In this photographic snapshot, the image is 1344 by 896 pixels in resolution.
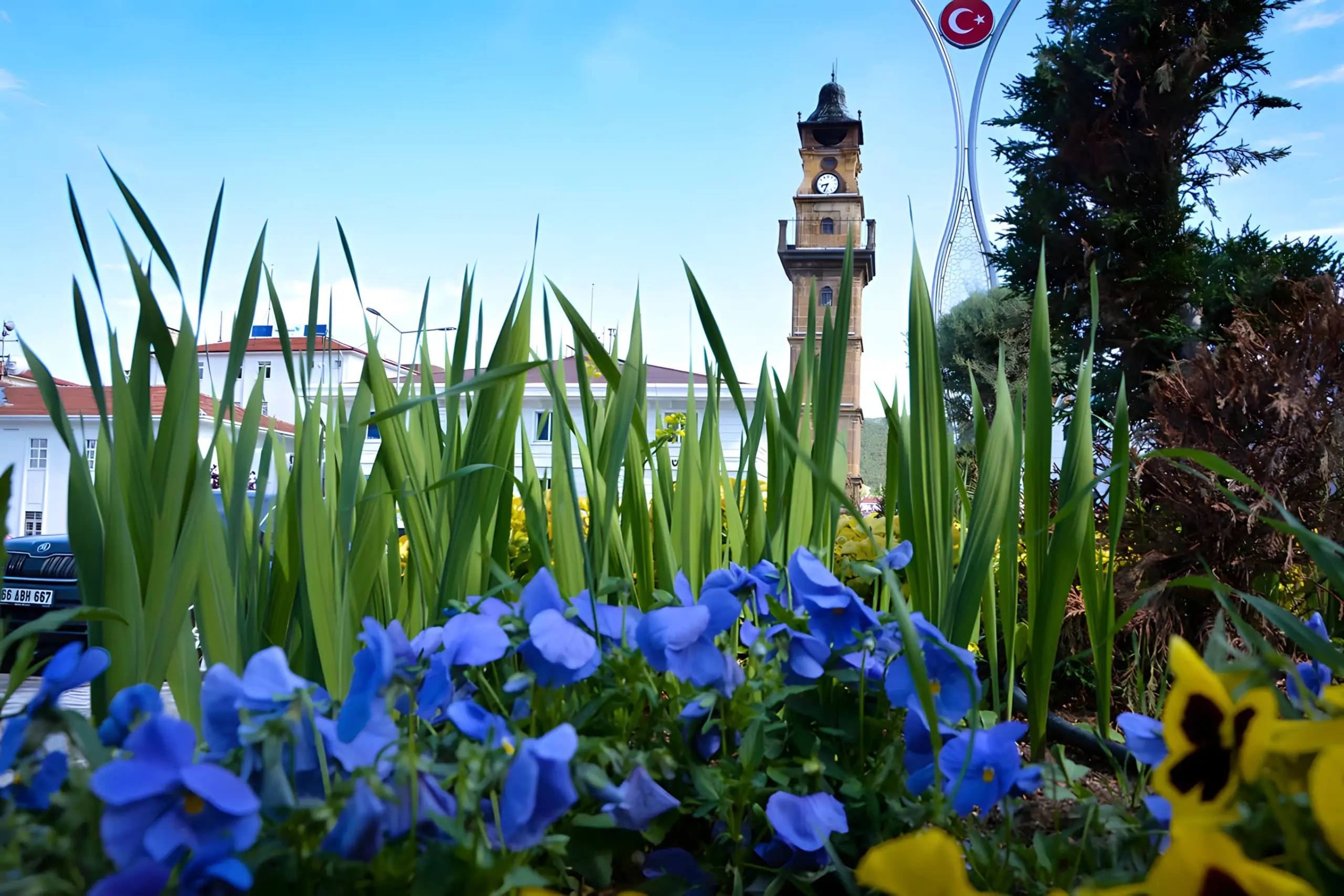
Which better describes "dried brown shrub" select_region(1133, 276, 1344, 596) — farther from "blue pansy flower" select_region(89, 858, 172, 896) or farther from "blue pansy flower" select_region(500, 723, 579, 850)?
"blue pansy flower" select_region(89, 858, 172, 896)

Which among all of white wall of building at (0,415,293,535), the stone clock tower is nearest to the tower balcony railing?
the stone clock tower

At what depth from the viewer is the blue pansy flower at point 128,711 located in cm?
54

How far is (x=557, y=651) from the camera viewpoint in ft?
2.15

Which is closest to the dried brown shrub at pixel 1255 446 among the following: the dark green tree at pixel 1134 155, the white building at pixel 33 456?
the dark green tree at pixel 1134 155

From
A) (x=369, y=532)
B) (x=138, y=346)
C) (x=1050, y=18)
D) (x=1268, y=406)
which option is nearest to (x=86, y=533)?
(x=138, y=346)

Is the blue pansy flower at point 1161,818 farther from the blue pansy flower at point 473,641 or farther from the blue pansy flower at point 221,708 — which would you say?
the blue pansy flower at point 221,708

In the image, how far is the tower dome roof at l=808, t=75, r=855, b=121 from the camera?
5269 centimetres

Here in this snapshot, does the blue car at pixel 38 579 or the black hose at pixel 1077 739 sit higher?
the black hose at pixel 1077 739

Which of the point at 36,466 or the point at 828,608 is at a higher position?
the point at 828,608

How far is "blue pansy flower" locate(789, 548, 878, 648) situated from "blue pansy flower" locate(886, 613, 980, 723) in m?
0.04

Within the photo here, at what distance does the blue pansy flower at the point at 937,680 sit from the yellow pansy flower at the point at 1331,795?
0.33 meters

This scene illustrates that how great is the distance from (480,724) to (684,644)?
17cm

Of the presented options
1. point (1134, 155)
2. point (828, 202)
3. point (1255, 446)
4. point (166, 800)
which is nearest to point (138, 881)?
point (166, 800)

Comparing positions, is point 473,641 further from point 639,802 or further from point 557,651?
point 639,802
